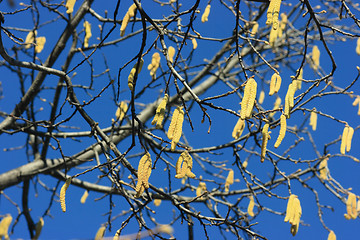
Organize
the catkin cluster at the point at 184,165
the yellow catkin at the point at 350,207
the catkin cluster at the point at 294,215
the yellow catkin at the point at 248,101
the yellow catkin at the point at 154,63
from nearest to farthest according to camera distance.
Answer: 1. the yellow catkin at the point at 248,101
2. the catkin cluster at the point at 184,165
3. the catkin cluster at the point at 294,215
4. the yellow catkin at the point at 154,63
5. the yellow catkin at the point at 350,207

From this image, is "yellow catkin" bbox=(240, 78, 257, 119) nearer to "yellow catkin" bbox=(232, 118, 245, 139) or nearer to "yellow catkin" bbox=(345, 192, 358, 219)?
"yellow catkin" bbox=(232, 118, 245, 139)

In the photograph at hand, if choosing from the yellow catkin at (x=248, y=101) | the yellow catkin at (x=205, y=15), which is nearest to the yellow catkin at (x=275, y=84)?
the yellow catkin at (x=248, y=101)

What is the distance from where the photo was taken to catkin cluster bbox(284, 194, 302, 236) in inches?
80.2

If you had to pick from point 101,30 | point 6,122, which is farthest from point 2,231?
point 101,30

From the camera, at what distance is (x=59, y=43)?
333 centimetres

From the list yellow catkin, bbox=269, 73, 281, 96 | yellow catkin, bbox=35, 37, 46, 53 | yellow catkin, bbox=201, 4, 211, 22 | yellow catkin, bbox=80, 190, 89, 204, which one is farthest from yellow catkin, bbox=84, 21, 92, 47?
yellow catkin, bbox=269, 73, 281, 96

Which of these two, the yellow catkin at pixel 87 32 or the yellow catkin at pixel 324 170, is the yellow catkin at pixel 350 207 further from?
the yellow catkin at pixel 87 32

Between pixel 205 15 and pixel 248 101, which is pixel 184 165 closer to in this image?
pixel 248 101

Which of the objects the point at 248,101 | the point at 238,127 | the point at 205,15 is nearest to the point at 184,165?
the point at 248,101

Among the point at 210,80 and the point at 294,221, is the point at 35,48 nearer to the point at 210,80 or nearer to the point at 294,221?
the point at 210,80

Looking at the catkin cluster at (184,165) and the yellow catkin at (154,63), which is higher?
the yellow catkin at (154,63)

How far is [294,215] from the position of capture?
2074 mm

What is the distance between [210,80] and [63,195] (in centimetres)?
299

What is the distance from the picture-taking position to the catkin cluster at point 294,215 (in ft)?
6.68
